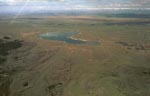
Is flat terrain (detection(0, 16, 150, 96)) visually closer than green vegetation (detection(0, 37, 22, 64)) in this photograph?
Yes

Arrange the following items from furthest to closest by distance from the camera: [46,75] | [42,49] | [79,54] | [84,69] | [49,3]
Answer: [49,3] < [42,49] < [79,54] < [84,69] < [46,75]

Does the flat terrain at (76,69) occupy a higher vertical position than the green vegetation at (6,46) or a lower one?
lower

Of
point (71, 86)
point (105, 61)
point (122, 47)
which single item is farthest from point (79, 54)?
point (71, 86)

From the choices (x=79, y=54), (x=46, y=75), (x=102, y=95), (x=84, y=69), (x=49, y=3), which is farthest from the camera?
(x=49, y=3)

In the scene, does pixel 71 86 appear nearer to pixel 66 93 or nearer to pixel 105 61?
pixel 66 93

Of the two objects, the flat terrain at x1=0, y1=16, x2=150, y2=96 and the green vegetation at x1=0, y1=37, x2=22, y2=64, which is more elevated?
the green vegetation at x1=0, y1=37, x2=22, y2=64

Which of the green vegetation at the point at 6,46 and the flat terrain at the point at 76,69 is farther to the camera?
the green vegetation at the point at 6,46

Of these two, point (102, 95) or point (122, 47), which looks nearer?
point (102, 95)

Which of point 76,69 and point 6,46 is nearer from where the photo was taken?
point 76,69

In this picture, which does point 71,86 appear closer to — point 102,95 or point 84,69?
point 102,95

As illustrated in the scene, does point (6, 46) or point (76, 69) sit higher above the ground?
point (6, 46)
